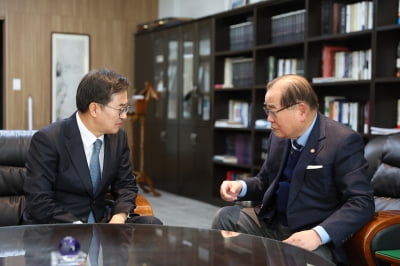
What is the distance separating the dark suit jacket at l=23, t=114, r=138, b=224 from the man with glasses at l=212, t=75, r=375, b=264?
22.2 inches

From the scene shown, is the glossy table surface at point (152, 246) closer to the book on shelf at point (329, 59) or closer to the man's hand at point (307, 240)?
the man's hand at point (307, 240)

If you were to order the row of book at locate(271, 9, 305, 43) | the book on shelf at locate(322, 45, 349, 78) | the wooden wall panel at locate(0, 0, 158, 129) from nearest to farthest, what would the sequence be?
1. the book on shelf at locate(322, 45, 349, 78)
2. the row of book at locate(271, 9, 305, 43)
3. the wooden wall panel at locate(0, 0, 158, 129)

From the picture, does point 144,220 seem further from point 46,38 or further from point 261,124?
point 46,38

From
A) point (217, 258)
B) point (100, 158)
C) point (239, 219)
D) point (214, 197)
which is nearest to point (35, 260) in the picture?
point (217, 258)

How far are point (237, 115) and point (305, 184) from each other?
3526 mm

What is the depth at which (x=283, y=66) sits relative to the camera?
5430mm

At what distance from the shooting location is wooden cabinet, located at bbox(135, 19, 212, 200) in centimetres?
640

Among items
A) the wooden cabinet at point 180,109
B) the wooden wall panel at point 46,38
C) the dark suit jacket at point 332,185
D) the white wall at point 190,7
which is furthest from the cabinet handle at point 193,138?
the dark suit jacket at point 332,185

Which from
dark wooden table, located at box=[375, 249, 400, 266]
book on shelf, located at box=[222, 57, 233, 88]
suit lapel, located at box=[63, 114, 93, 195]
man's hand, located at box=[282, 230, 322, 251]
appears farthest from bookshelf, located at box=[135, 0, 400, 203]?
suit lapel, located at box=[63, 114, 93, 195]

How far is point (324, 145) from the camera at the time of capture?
253 cm

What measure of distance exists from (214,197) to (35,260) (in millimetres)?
4498

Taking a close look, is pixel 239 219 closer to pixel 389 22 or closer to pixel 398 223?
pixel 398 223

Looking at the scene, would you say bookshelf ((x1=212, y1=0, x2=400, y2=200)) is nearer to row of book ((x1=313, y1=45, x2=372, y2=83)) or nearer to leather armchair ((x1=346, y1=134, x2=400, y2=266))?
row of book ((x1=313, y1=45, x2=372, y2=83))

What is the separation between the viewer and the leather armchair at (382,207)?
2.36 m
